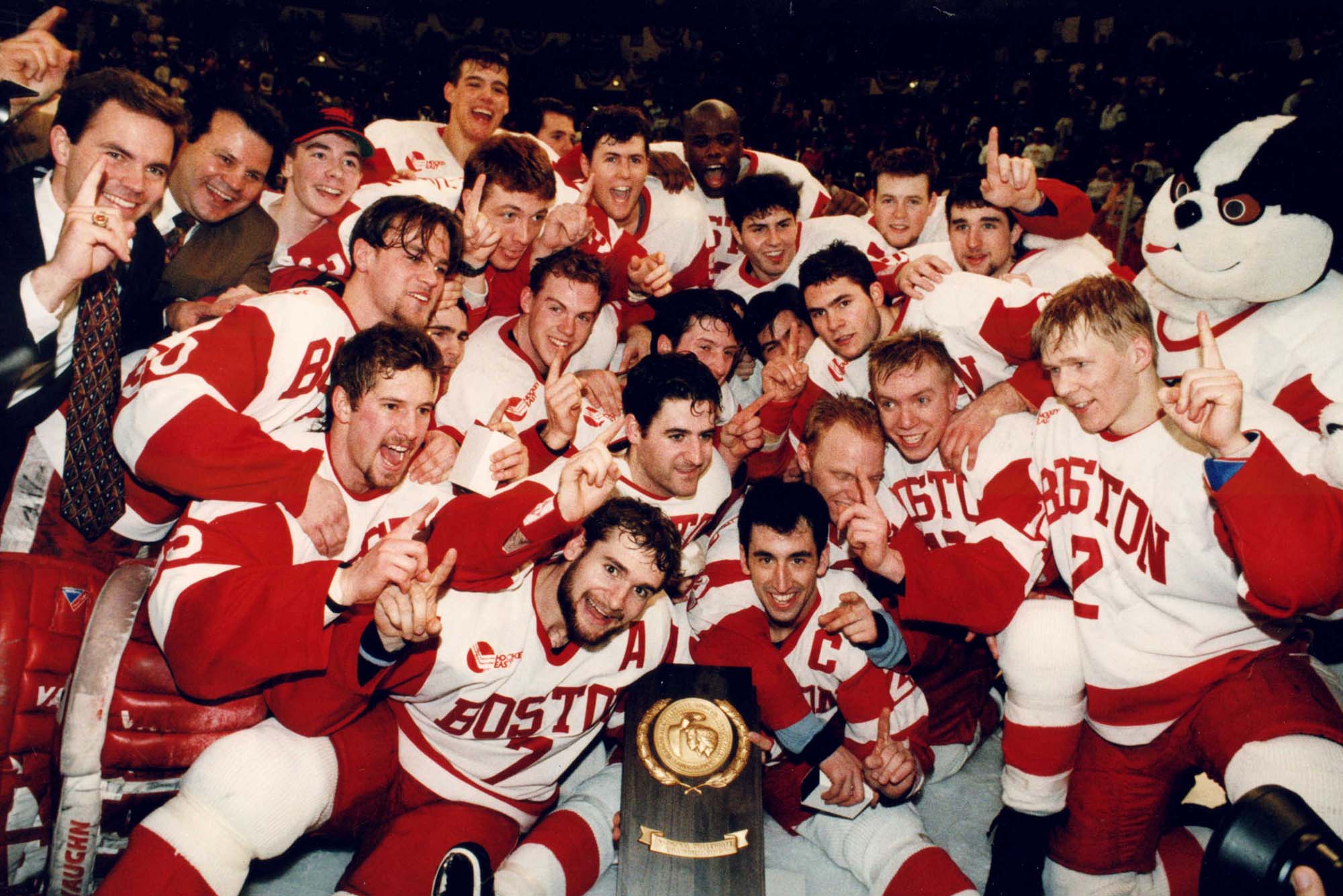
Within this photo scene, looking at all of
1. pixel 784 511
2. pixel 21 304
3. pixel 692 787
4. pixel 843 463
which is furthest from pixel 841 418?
pixel 21 304

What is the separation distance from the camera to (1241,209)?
104 inches

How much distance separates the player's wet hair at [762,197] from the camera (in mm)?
4289

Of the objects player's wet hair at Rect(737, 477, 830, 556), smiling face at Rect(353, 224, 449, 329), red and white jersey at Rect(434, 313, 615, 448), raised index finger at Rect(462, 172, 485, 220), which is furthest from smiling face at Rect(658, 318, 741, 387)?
smiling face at Rect(353, 224, 449, 329)

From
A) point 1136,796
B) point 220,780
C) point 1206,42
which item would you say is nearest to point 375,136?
point 220,780

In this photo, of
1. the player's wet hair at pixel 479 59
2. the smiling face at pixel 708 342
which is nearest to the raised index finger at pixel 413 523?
the smiling face at pixel 708 342

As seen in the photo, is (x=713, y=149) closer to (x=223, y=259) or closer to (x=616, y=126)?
(x=616, y=126)

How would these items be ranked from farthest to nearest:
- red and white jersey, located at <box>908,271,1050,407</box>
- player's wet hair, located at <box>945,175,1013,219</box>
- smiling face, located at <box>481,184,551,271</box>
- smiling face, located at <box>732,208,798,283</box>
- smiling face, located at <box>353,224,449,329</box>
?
1. smiling face, located at <box>732,208,798,283</box>
2. player's wet hair, located at <box>945,175,1013,219</box>
3. smiling face, located at <box>481,184,551,271</box>
4. red and white jersey, located at <box>908,271,1050,407</box>
5. smiling face, located at <box>353,224,449,329</box>

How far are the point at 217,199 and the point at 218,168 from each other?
Result: 120 millimetres

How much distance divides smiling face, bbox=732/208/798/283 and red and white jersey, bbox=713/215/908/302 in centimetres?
7

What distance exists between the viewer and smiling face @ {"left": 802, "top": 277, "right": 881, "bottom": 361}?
3.74 m

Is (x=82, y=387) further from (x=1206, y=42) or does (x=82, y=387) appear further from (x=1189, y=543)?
(x=1206, y=42)

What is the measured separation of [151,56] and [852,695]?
41.8 feet

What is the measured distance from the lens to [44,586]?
250 cm

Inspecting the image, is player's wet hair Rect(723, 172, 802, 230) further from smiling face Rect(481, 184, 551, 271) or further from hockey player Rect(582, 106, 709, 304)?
smiling face Rect(481, 184, 551, 271)
